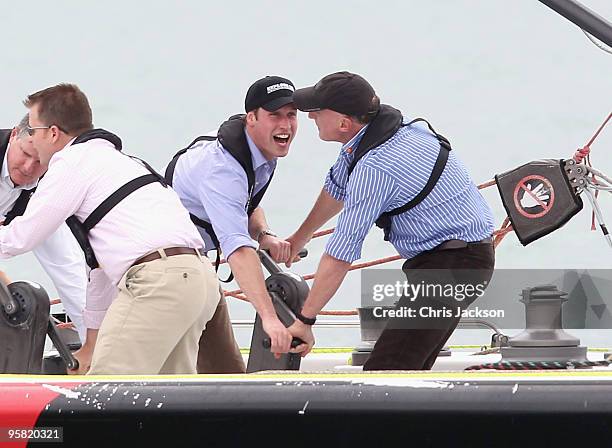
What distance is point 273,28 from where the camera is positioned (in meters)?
7.27

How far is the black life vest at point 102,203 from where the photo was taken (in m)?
3.62

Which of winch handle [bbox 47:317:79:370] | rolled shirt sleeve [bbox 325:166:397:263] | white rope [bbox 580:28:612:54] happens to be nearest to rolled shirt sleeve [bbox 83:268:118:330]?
winch handle [bbox 47:317:79:370]

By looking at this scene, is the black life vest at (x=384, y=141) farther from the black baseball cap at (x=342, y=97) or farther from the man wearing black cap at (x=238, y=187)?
the man wearing black cap at (x=238, y=187)

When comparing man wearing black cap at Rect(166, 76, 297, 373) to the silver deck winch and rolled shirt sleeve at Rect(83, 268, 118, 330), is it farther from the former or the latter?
the silver deck winch

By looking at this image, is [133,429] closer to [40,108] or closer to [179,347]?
[179,347]

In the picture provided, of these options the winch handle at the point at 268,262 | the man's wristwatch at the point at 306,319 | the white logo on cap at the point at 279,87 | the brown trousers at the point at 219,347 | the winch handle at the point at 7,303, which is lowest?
the brown trousers at the point at 219,347

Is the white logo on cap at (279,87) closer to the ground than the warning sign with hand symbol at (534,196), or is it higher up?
higher up

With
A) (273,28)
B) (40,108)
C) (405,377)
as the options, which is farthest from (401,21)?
(405,377)

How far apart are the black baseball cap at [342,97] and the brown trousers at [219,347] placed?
737 millimetres

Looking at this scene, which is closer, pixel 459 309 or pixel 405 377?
pixel 405 377

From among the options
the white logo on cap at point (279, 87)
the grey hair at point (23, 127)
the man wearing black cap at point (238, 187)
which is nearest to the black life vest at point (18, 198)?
the grey hair at point (23, 127)

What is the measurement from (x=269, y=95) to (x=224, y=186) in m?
0.29

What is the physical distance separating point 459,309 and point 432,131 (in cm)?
50

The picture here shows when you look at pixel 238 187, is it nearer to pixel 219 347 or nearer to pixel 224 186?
pixel 224 186
